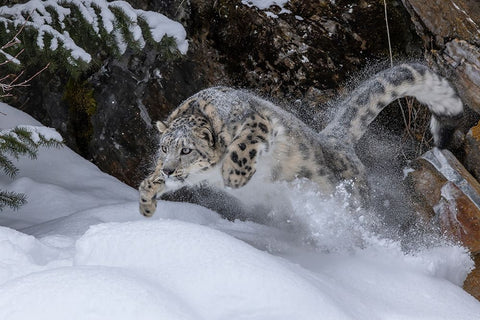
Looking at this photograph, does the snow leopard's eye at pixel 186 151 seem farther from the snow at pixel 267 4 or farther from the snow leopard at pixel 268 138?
the snow at pixel 267 4

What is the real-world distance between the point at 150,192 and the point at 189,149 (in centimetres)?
45

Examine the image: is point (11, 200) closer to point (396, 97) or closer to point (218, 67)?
point (218, 67)

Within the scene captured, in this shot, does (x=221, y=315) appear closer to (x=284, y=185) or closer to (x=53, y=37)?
(x=284, y=185)

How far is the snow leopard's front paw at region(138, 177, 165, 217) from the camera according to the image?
4.83 m

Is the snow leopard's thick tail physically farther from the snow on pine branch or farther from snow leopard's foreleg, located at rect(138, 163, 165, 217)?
the snow on pine branch

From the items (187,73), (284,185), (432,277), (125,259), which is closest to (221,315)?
(125,259)

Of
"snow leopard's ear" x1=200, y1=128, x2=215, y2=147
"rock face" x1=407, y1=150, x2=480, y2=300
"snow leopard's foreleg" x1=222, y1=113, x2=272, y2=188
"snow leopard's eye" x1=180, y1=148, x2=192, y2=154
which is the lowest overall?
"snow leopard's eye" x1=180, y1=148, x2=192, y2=154

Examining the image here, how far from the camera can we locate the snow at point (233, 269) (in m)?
2.76

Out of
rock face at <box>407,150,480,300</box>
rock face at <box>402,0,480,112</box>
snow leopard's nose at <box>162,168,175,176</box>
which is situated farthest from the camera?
rock face at <box>402,0,480,112</box>

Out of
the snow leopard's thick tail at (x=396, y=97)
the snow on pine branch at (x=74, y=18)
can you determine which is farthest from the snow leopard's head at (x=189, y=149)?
the snow leopard's thick tail at (x=396, y=97)

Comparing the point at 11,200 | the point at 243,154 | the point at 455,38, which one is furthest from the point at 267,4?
the point at 11,200

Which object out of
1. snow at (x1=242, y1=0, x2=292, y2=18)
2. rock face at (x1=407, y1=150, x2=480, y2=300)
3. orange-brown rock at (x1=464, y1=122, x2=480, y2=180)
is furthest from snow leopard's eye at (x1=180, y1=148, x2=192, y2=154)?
orange-brown rock at (x1=464, y1=122, x2=480, y2=180)

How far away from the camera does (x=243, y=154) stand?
454 centimetres

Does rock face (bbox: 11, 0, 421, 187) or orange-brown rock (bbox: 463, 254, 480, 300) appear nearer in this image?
orange-brown rock (bbox: 463, 254, 480, 300)
